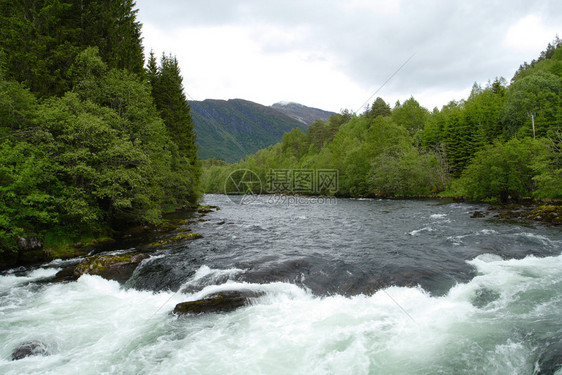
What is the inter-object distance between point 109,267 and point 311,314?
377 inches

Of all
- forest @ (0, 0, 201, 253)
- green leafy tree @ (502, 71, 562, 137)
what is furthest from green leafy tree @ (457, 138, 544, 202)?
forest @ (0, 0, 201, 253)

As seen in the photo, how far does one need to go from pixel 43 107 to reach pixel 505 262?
25.3m

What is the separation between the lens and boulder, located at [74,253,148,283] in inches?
491

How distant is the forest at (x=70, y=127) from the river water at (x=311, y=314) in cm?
384

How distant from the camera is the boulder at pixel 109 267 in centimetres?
1247

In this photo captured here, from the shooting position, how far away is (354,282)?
11.2 metres

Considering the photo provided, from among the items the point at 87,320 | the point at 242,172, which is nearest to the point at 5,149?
the point at 87,320

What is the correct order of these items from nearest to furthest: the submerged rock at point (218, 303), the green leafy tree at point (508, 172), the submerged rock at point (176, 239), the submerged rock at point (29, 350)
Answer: the submerged rock at point (29, 350), the submerged rock at point (218, 303), the submerged rock at point (176, 239), the green leafy tree at point (508, 172)

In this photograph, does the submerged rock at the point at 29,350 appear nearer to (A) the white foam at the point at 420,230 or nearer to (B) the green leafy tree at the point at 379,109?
(A) the white foam at the point at 420,230

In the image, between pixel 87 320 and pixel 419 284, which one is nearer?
pixel 87 320

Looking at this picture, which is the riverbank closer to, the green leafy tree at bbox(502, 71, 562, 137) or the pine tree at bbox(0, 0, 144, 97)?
the pine tree at bbox(0, 0, 144, 97)

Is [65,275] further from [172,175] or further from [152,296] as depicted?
[172,175]

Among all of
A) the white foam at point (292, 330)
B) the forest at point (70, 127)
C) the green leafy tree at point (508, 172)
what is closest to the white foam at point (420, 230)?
the white foam at point (292, 330)

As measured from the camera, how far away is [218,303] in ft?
31.8
